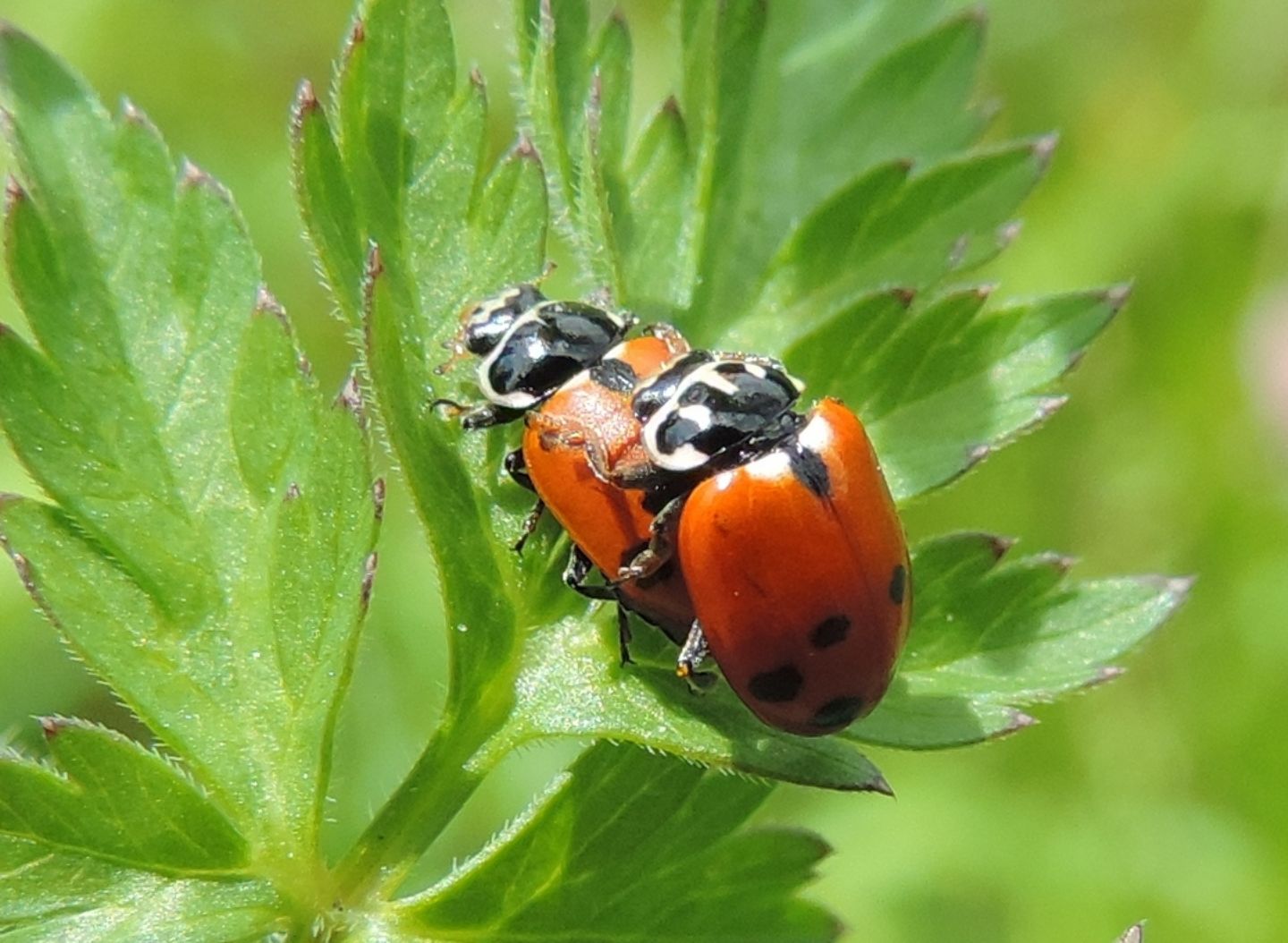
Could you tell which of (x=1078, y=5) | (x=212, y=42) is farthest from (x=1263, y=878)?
(x=212, y=42)

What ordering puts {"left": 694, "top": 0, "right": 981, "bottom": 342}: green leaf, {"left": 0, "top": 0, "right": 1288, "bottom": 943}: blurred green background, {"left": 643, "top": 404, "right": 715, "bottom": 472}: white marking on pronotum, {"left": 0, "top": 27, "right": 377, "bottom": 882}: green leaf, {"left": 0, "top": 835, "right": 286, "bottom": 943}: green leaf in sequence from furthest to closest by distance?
{"left": 0, "top": 0, "right": 1288, "bottom": 943}: blurred green background < {"left": 694, "top": 0, "right": 981, "bottom": 342}: green leaf < {"left": 643, "top": 404, "right": 715, "bottom": 472}: white marking on pronotum < {"left": 0, "top": 27, "right": 377, "bottom": 882}: green leaf < {"left": 0, "top": 835, "right": 286, "bottom": 943}: green leaf

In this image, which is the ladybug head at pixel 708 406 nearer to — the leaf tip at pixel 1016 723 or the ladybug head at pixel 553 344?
the ladybug head at pixel 553 344

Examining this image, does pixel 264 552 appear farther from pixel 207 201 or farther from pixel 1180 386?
pixel 1180 386

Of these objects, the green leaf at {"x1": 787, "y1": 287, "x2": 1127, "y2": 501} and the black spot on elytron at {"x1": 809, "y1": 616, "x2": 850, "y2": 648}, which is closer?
the black spot on elytron at {"x1": 809, "y1": 616, "x2": 850, "y2": 648}

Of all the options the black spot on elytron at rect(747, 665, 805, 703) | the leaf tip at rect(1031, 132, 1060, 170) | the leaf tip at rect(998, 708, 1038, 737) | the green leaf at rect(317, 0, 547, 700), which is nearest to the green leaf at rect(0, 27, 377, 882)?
the green leaf at rect(317, 0, 547, 700)

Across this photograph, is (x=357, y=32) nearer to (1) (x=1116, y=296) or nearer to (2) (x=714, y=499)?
(2) (x=714, y=499)

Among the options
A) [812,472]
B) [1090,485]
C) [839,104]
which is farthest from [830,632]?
[1090,485]

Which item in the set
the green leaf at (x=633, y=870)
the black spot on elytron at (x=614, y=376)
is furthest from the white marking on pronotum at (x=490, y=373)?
the green leaf at (x=633, y=870)

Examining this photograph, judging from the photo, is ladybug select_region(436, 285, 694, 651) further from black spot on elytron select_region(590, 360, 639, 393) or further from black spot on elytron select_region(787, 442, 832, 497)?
black spot on elytron select_region(787, 442, 832, 497)
